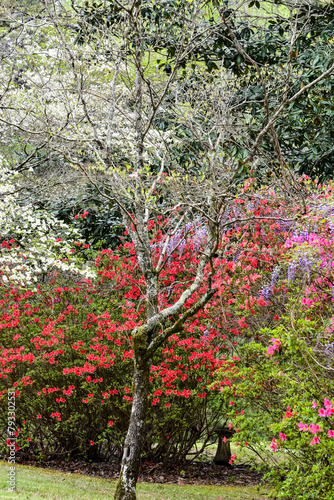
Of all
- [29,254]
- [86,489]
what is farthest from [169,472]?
[29,254]

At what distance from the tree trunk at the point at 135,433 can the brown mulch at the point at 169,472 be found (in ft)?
9.50

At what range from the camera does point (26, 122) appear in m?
11.5

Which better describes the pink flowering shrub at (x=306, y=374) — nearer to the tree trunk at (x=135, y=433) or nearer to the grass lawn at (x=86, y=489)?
the tree trunk at (x=135, y=433)

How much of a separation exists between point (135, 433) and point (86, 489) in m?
2.20

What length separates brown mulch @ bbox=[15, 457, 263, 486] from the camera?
7895 mm

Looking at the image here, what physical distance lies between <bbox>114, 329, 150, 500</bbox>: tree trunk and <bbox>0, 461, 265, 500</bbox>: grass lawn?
118 centimetres

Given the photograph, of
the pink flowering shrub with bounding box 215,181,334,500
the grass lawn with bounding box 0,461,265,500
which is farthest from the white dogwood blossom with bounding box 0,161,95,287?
the pink flowering shrub with bounding box 215,181,334,500

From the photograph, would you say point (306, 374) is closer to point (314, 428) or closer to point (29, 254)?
point (314, 428)

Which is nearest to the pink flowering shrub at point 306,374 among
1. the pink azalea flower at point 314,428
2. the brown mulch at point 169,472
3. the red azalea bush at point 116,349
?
the pink azalea flower at point 314,428

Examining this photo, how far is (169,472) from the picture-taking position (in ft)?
26.7

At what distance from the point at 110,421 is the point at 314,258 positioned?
15.4 feet

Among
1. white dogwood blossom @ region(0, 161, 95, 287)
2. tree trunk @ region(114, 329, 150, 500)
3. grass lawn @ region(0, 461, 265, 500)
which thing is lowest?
grass lawn @ region(0, 461, 265, 500)

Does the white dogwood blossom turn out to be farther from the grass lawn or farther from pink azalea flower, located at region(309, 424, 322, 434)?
pink azalea flower, located at region(309, 424, 322, 434)

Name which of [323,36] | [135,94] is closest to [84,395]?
[135,94]
